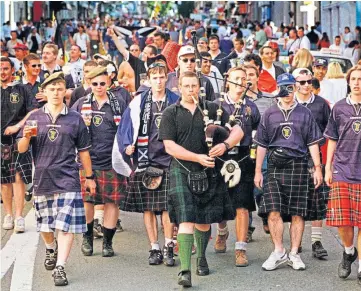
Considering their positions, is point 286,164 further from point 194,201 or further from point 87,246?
point 87,246

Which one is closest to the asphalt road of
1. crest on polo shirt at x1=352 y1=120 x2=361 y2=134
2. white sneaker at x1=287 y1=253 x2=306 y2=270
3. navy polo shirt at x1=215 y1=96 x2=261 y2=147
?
white sneaker at x1=287 y1=253 x2=306 y2=270

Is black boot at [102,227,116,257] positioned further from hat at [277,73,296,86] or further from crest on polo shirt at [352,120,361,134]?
crest on polo shirt at [352,120,361,134]

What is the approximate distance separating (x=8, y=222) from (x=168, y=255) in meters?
2.82

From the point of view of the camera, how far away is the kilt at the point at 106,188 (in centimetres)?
984

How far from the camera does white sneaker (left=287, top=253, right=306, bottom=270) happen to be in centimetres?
898

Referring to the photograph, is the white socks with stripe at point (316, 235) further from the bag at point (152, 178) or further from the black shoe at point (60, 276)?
the black shoe at point (60, 276)

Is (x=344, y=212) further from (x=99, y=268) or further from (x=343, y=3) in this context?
(x=343, y=3)

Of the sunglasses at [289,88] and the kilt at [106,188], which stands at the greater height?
the sunglasses at [289,88]

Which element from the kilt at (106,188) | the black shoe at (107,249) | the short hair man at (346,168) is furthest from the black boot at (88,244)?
the short hair man at (346,168)

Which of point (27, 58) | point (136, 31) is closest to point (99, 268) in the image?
point (27, 58)

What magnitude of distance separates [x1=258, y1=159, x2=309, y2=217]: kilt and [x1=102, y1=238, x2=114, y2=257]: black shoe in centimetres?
158

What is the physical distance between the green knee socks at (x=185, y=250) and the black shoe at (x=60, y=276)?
101 centimetres

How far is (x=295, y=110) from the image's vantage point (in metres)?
9.12

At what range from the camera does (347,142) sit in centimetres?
848
